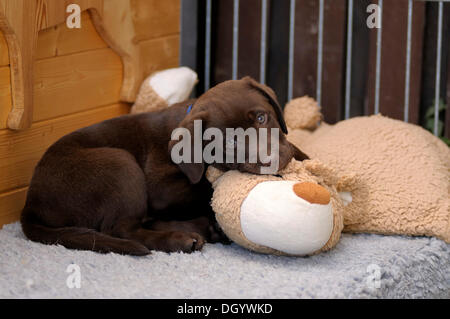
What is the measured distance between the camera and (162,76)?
304cm

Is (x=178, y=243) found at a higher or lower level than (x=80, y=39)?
lower

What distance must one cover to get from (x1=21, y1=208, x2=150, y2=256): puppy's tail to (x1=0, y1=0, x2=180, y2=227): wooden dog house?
294mm

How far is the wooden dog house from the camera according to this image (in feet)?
7.84

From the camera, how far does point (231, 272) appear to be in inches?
77.1

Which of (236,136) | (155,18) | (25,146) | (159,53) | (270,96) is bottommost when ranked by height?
(25,146)

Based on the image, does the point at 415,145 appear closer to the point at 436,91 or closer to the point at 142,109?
the point at 436,91

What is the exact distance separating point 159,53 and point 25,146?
3.25ft

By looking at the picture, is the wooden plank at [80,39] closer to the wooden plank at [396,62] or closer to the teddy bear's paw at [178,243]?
the teddy bear's paw at [178,243]

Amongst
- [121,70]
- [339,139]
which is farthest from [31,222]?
[339,139]

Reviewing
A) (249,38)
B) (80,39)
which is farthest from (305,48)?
(80,39)

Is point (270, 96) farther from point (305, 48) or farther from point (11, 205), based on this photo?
point (305, 48)

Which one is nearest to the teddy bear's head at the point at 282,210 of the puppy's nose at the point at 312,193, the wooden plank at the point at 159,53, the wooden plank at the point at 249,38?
the puppy's nose at the point at 312,193

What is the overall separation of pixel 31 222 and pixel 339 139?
1.30m

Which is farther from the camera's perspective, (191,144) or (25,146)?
(25,146)
